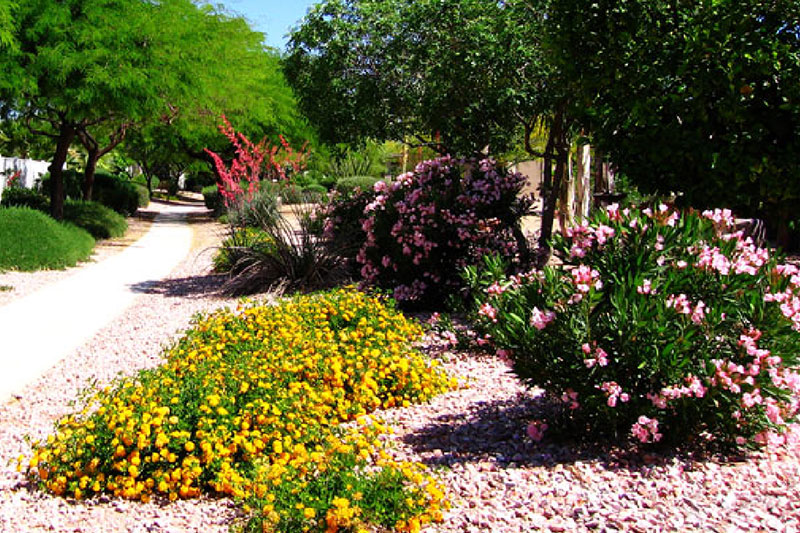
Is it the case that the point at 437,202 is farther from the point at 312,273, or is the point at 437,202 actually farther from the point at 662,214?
the point at 662,214

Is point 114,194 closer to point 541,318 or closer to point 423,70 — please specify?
point 423,70

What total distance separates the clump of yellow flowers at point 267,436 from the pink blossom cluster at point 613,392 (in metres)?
0.93

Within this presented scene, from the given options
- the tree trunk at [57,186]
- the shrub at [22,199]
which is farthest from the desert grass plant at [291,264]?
the shrub at [22,199]

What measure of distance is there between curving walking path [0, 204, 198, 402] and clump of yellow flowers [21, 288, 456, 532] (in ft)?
7.06

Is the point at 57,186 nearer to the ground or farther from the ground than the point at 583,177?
nearer to the ground

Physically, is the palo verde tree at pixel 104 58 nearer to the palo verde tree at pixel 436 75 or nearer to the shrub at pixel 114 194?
the palo verde tree at pixel 436 75

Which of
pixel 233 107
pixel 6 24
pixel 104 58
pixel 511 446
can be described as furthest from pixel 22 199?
pixel 511 446

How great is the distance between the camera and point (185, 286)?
1198 cm

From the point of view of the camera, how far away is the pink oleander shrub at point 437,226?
28.2ft

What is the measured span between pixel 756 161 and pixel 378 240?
4.15m

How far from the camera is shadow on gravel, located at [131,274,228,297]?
1120cm

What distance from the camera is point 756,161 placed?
21.5 feet

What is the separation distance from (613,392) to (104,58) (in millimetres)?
15200

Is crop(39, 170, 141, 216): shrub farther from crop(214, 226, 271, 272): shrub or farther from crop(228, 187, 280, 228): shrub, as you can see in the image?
crop(214, 226, 271, 272): shrub
